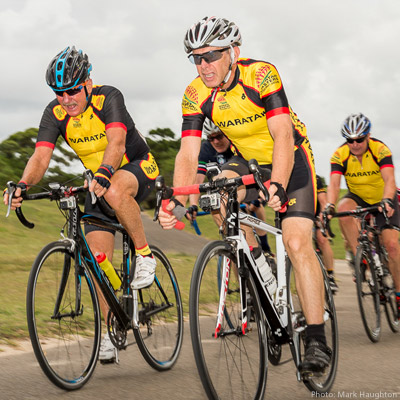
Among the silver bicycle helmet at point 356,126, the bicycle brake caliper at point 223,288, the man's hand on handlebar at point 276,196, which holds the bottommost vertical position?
the bicycle brake caliper at point 223,288

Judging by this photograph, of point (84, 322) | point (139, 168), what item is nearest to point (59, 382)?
point (84, 322)

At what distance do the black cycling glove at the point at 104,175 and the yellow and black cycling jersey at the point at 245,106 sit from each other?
0.60m

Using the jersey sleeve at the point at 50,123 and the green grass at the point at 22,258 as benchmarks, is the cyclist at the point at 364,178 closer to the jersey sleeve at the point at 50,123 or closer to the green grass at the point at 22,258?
the green grass at the point at 22,258

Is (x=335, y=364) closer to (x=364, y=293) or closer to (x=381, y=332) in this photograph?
(x=364, y=293)

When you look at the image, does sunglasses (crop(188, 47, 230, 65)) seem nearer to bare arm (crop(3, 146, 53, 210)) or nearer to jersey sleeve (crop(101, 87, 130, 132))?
jersey sleeve (crop(101, 87, 130, 132))

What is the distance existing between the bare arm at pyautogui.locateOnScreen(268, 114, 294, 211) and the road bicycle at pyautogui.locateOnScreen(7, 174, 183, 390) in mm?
1287

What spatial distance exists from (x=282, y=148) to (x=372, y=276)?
3.56 metres

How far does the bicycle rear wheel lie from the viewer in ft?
25.5

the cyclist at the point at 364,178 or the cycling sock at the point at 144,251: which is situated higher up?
the cyclist at the point at 364,178

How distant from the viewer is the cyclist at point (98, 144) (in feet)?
16.9

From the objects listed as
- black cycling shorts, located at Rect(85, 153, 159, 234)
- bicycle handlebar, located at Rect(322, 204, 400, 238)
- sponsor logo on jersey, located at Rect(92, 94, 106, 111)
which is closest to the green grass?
black cycling shorts, located at Rect(85, 153, 159, 234)

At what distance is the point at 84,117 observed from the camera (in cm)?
549

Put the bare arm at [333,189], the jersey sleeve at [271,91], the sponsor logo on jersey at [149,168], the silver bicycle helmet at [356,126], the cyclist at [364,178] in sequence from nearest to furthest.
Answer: the jersey sleeve at [271,91]
the sponsor logo on jersey at [149,168]
the cyclist at [364,178]
the silver bicycle helmet at [356,126]
the bare arm at [333,189]

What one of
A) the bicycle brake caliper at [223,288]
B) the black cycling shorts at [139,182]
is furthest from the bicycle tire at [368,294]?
the bicycle brake caliper at [223,288]
